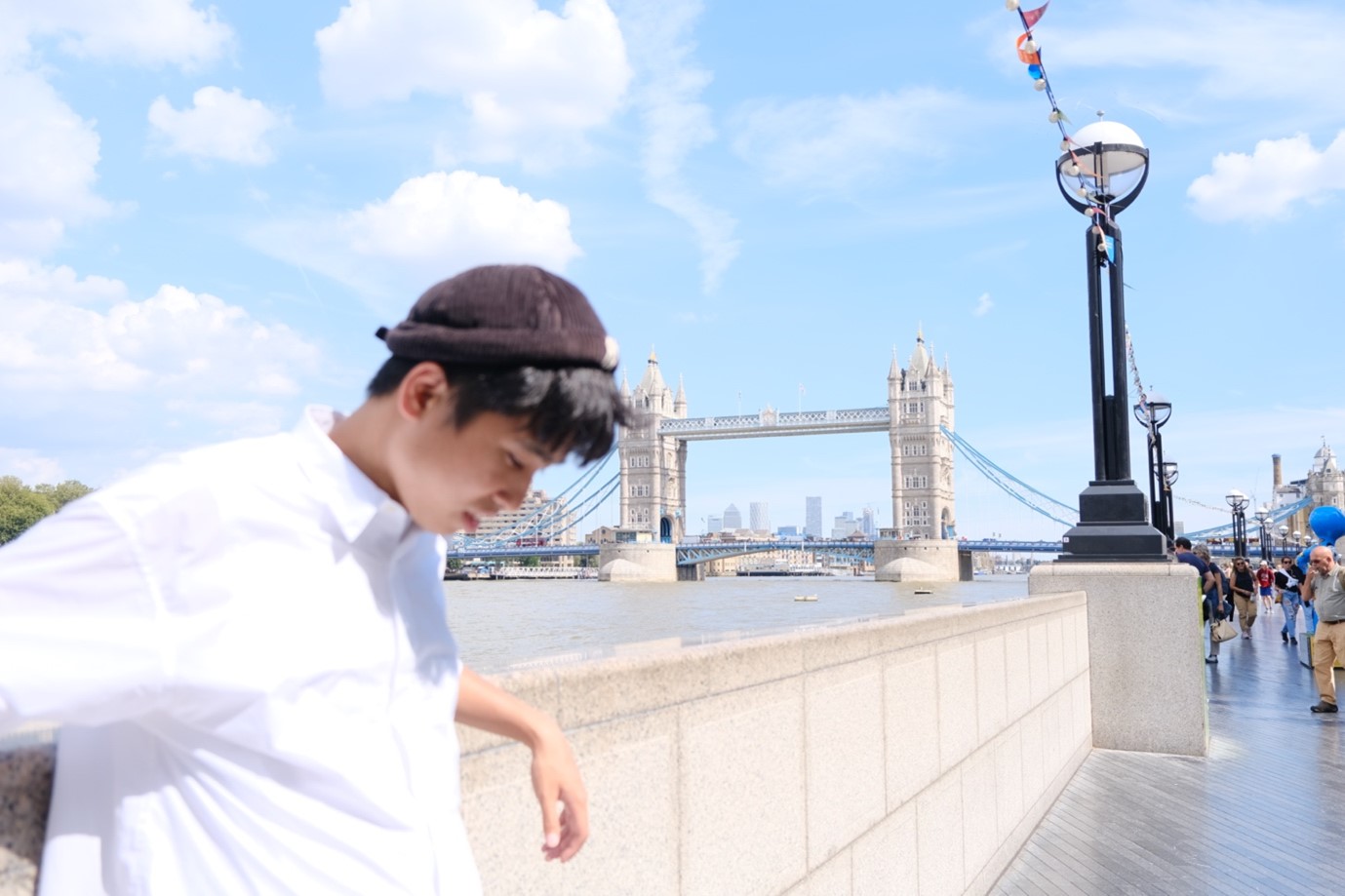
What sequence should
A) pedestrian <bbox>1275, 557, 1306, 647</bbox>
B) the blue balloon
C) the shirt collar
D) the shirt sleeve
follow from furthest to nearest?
pedestrian <bbox>1275, 557, 1306, 647</bbox>, the blue balloon, the shirt collar, the shirt sleeve

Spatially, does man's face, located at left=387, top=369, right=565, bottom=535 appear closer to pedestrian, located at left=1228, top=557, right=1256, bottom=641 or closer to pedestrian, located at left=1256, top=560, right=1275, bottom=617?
pedestrian, located at left=1228, top=557, right=1256, bottom=641

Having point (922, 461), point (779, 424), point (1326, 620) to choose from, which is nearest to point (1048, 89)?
point (1326, 620)

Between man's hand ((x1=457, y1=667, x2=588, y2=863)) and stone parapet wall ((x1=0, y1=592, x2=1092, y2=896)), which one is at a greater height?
man's hand ((x1=457, y1=667, x2=588, y2=863))

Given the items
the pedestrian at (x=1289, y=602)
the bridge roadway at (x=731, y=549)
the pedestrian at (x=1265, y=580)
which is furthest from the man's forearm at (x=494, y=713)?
the bridge roadway at (x=731, y=549)

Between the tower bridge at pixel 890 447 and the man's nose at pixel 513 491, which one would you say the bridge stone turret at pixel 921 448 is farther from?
the man's nose at pixel 513 491

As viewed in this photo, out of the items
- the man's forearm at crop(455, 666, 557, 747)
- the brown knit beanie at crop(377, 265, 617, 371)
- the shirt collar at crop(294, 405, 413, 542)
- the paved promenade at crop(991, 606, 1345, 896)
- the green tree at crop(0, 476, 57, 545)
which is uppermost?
the green tree at crop(0, 476, 57, 545)

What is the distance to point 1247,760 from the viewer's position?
16.6 ft

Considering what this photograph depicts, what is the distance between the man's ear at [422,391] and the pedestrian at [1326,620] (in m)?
7.03

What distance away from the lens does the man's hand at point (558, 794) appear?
3.09 ft

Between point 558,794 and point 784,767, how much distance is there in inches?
40.7

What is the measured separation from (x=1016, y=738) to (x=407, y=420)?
3290 mm

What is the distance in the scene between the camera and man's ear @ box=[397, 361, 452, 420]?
756 millimetres

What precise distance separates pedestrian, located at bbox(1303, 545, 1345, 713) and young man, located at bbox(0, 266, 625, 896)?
22.9ft

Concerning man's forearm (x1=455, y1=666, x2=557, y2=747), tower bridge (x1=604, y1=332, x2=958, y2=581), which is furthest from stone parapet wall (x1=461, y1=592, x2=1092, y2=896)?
tower bridge (x1=604, y1=332, x2=958, y2=581)
